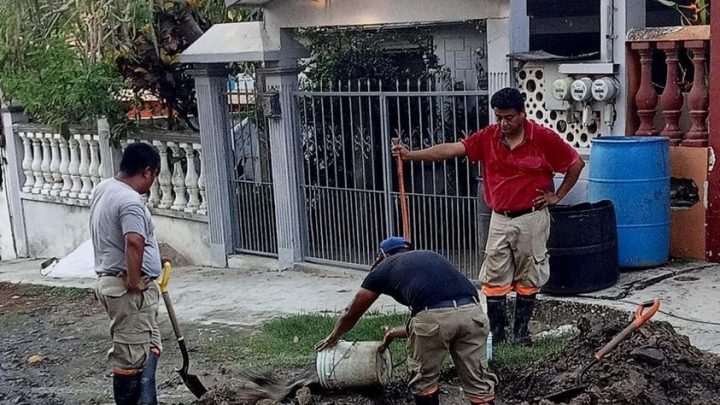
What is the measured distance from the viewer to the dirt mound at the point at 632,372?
543 cm

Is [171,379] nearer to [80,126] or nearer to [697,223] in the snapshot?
[697,223]

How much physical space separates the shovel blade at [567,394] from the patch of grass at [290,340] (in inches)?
53.5

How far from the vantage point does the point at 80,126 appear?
12.4m

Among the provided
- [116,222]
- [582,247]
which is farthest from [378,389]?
[582,247]

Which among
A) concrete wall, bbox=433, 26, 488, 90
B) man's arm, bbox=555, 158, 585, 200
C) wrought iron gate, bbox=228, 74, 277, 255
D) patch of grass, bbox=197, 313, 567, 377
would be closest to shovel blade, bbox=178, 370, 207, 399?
patch of grass, bbox=197, 313, 567, 377

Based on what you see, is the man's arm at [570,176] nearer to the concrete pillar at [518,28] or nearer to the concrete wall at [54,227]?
the concrete pillar at [518,28]

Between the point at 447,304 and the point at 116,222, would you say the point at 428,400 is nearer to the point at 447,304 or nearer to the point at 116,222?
the point at 447,304

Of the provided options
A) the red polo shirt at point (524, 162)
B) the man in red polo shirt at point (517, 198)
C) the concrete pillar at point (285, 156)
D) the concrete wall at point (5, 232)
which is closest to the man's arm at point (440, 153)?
the man in red polo shirt at point (517, 198)

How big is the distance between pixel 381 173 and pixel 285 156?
1.13 meters

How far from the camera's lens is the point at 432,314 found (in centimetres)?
534

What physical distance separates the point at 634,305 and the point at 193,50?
5340mm

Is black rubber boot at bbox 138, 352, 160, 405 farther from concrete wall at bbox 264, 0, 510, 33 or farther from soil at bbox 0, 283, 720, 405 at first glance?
concrete wall at bbox 264, 0, 510, 33

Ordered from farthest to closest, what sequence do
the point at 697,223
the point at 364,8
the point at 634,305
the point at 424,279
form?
the point at 364,8, the point at 697,223, the point at 634,305, the point at 424,279

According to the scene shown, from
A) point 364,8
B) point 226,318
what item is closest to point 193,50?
point 364,8
